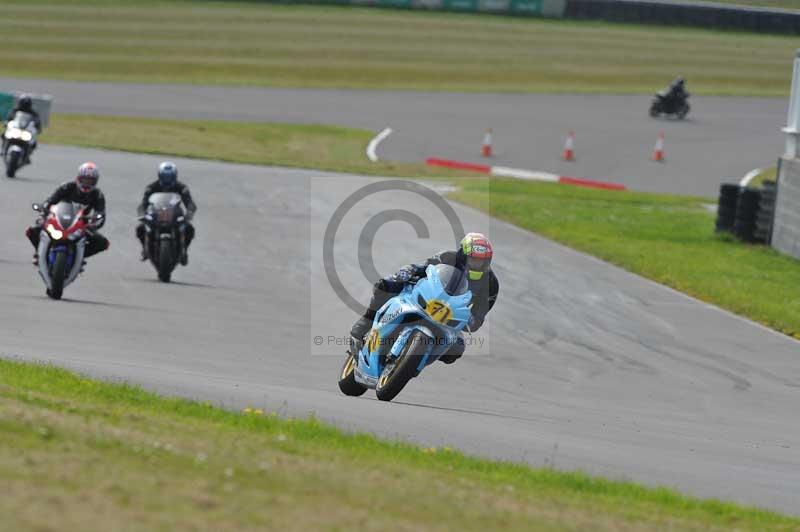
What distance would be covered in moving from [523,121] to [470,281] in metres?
33.5

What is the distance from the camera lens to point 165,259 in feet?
59.9

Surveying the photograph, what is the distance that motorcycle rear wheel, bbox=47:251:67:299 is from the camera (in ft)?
52.1

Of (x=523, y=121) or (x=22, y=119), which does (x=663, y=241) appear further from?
(x=523, y=121)

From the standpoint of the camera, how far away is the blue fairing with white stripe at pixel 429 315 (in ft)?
36.5

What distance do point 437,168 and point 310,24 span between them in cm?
2996

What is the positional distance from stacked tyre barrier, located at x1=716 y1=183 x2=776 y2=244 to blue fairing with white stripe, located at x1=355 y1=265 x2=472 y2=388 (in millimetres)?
14489

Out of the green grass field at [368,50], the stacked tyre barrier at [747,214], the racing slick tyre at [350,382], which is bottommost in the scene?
the racing slick tyre at [350,382]

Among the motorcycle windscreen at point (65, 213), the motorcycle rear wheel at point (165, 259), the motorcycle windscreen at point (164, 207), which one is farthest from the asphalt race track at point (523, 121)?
the motorcycle windscreen at point (65, 213)

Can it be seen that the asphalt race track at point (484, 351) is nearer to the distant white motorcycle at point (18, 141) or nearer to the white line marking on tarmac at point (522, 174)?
the distant white motorcycle at point (18, 141)

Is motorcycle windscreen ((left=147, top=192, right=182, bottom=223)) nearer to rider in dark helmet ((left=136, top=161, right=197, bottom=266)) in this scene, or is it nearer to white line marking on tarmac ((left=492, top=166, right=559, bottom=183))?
rider in dark helmet ((left=136, top=161, right=197, bottom=266))

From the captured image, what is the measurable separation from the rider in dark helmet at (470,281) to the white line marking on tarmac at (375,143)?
24.2 meters

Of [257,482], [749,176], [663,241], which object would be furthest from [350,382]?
[749,176]

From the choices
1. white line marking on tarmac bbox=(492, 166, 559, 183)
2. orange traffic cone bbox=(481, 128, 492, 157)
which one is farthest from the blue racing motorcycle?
orange traffic cone bbox=(481, 128, 492, 157)

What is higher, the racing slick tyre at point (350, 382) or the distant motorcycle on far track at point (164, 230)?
the distant motorcycle on far track at point (164, 230)
